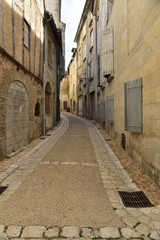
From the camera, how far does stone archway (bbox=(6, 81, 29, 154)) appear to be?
5621 mm

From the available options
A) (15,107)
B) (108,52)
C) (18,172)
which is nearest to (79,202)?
(18,172)

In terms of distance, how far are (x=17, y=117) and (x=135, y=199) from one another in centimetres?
476

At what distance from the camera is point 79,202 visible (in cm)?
278

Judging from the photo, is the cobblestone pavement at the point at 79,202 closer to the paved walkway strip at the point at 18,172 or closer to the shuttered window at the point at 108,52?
the paved walkway strip at the point at 18,172

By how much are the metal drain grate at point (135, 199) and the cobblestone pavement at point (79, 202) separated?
11 centimetres

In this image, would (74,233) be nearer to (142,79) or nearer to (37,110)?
(142,79)

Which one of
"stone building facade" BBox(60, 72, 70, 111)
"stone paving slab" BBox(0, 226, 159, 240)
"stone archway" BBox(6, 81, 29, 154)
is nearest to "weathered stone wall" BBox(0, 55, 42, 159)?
Answer: "stone archway" BBox(6, 81, 29, 154)

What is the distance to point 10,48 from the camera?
5.52 m

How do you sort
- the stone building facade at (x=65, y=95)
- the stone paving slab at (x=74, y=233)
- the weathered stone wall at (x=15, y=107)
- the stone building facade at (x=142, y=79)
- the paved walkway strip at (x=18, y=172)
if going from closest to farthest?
the stone paving slab at (x=74, y=233) < the paved walkway strip at (x=18, y=172) < the stone building facade at (x=142, y=79) < the weathered stone wall at (x=15, y=107) < the stone building facade at (x=65, y=95)

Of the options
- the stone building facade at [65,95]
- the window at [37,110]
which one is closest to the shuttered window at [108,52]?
the window at [37,110]

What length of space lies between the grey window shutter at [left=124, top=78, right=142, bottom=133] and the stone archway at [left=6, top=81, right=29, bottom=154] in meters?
3.61

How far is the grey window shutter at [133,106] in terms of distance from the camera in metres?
4.39

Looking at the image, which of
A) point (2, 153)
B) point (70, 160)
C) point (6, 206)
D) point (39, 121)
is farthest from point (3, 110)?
point (39, 121)

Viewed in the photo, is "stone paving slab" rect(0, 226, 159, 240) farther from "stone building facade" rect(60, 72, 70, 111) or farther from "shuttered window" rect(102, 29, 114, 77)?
"stone building facade" rect(60, 72, 70, 111)
